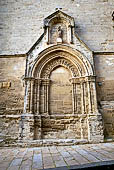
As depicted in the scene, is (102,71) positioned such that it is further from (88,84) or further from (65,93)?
(65,93)

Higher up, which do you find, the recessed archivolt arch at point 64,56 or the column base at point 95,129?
the recessed archivolt arch at point 64,56

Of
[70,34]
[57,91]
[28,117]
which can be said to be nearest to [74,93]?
[57,91]

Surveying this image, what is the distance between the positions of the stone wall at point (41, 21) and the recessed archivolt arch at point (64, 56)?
1.40 meters

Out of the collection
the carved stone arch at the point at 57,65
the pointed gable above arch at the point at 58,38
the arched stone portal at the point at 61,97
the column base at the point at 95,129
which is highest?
the pointed gable above arch at the point at 58,38

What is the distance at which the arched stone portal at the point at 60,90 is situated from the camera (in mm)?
5371

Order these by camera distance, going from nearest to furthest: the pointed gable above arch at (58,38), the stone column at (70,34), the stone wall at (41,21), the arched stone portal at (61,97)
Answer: the arched stone portal at (61,97) < the pointed gable above arch at (58,38) < the stone column at (70,34) < the stone wall at (41,21)

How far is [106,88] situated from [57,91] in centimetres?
243

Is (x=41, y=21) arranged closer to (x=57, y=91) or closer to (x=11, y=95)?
(x=57, y=91)

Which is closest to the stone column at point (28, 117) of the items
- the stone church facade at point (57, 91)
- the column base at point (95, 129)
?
the stone church facade at point (57, 91)

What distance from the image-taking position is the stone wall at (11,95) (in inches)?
217

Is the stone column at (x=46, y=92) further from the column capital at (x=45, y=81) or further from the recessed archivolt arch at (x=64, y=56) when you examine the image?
the recessed archivolt arch at (x=64, y=56)

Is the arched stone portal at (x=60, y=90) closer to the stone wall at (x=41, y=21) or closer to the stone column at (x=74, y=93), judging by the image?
the stone column at (x=74, y=93)

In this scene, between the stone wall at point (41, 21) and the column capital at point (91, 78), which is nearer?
the column capital at point (91, 78)

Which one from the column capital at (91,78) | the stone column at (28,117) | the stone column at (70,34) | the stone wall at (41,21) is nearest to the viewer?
the stone column at (28,117)
